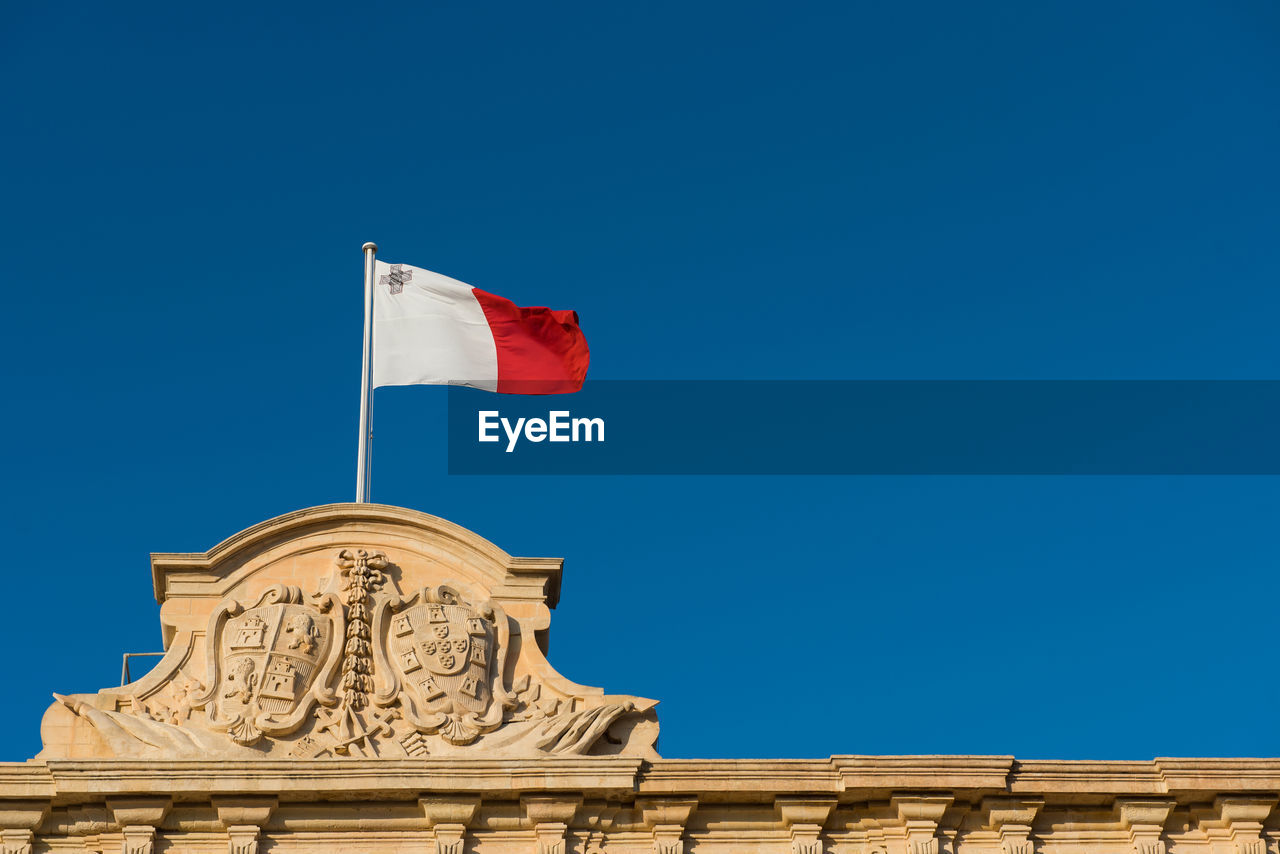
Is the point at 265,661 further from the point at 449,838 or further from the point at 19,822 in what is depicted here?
the point at 19,822

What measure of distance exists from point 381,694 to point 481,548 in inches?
89.7

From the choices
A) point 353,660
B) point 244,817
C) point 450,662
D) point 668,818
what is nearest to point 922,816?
point 668,818

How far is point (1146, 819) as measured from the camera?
23.7m

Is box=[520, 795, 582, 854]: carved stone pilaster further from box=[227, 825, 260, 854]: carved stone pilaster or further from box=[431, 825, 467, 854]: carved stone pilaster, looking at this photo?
box=[227, 825, 260, 854]: carved stone pilaster

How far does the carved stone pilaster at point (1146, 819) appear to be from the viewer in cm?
2366

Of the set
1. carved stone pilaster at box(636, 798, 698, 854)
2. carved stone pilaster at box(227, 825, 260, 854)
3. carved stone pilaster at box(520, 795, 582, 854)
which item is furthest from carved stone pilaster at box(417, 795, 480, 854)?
carved stone pilaster at box(636, 798, 698, 854)

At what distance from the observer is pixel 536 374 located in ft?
89.8

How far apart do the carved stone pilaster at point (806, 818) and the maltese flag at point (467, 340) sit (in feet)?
22.3

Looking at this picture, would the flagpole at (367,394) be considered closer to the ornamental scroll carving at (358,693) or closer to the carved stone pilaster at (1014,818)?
the ornamental scroll carving at (358,693)

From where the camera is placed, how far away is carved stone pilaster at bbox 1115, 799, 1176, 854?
23656 mm

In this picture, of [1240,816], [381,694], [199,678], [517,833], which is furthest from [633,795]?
[1240,816]

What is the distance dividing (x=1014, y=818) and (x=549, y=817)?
17.7 feet

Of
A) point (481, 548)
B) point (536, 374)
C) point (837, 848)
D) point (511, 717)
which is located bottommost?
point (837, 848)

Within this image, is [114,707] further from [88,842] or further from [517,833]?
[517,833]
